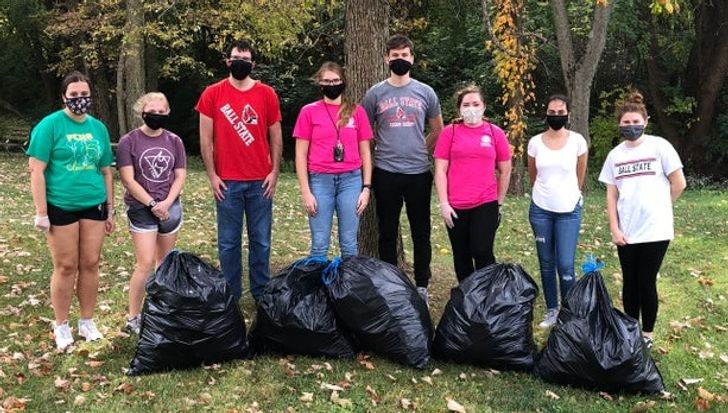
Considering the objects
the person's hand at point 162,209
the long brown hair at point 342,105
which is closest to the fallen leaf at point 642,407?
the long brown hair at point 342,105

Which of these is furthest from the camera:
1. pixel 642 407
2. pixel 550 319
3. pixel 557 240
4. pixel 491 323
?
pixel 550 319

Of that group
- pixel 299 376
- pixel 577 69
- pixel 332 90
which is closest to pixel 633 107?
pixel 332 90

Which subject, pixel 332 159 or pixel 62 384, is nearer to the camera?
pixel 62 384

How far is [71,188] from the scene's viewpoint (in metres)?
4.16

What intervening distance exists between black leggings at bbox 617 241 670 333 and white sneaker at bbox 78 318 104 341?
Result: 136 inches

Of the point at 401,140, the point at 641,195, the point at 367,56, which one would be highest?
the point at 367,56

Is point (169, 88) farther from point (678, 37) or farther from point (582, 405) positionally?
point (582, 405)

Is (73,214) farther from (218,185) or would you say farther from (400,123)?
(400,123)

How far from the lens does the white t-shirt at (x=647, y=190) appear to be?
4285mm

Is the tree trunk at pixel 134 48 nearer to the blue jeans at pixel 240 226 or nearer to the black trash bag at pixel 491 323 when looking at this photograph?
the blue jeans at pixel 240 226

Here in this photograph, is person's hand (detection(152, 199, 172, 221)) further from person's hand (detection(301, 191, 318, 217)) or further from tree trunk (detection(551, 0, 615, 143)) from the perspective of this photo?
tree trunk (detection(551, 0, 615, 143))

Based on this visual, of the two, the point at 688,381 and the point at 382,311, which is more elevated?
the point at 382,311

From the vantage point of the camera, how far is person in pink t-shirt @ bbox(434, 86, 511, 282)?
15.1 feet

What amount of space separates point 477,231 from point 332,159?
108cm
